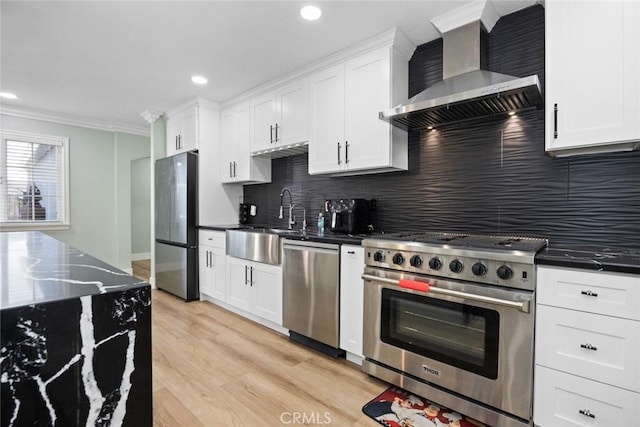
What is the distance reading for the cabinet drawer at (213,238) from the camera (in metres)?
3.65

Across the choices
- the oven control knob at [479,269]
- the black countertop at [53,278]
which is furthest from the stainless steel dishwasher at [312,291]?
the black countertop at [53,278]

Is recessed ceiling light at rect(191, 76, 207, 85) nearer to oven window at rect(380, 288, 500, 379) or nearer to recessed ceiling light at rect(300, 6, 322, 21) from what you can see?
recessed ceiling light at rect(300, 6, 322, 21)

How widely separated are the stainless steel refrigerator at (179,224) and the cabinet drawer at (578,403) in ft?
12.0

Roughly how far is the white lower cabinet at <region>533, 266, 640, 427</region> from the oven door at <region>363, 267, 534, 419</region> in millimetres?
74

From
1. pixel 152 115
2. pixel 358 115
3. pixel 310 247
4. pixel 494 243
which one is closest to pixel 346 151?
pixel 358 115

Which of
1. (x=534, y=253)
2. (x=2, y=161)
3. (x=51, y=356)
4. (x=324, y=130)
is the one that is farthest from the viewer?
(x=2, y=161)

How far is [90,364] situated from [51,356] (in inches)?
3.2

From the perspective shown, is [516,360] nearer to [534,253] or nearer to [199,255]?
[534,253]

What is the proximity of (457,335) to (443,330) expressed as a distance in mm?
81

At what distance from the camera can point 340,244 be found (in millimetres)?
2404

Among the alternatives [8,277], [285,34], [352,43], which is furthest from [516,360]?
[285,34]

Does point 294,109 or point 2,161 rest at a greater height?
point 294,109

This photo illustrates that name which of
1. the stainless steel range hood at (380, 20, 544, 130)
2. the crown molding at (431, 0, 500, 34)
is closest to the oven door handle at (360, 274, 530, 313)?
the stainless steel range hood at (380, 20, 544, 130)

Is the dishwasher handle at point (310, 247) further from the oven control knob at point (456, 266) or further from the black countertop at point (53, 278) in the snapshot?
the black countertop at point (53, 278)
